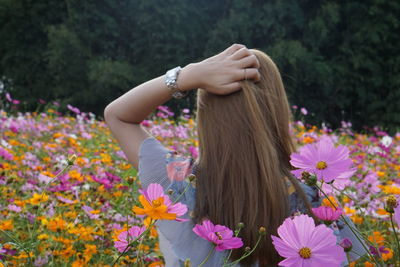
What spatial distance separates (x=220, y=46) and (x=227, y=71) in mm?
8266

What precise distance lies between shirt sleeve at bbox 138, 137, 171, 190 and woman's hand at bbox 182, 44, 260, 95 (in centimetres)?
17

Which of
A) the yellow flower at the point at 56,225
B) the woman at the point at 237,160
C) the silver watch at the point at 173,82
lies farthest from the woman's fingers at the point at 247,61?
the yellow flower at the point at 56,225

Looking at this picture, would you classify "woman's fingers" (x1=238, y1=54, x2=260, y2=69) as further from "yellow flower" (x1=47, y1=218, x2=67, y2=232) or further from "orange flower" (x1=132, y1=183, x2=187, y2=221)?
"yellow flower" (x1=47, y1=218, x2=67, y2=232)

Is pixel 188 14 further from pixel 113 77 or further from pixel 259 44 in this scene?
pixel 113 77

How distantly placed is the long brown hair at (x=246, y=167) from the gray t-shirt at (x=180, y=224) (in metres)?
0.03

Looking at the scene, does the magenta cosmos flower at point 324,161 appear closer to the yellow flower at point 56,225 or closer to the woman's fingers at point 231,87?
the woman's fingers at point 231,87

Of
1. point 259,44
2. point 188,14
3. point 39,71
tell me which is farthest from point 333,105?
point 39,71

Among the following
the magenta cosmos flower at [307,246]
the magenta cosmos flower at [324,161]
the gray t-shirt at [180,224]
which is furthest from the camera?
the gray t-shirt at [180,224]

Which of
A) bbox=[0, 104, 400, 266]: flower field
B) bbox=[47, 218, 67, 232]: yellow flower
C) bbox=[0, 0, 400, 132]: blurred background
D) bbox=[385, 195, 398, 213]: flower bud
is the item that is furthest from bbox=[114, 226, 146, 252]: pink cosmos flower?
bbox=[0, 0, 400, 132]: blurred background

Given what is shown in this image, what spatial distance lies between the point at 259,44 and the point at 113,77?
319 centimetres

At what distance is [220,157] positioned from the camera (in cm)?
92

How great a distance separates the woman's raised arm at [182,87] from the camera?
0.89 metres

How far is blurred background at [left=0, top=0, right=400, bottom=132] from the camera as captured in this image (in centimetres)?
895

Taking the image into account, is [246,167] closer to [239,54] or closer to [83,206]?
[239,54]
